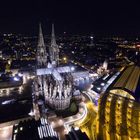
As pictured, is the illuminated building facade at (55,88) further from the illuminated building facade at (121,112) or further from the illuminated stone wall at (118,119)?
the illuminated stone wall at (118,119)

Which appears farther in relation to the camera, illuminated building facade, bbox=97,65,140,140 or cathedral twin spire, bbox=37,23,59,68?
cathedral twin spire, bbox=37,23,59,68

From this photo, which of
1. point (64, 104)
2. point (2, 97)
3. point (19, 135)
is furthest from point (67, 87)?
point (2, 97)

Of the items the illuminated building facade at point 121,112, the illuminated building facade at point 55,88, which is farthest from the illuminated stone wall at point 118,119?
the illuminated building facade at point 55,88

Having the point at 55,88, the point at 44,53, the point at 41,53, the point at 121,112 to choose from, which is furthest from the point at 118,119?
the point at 41,53

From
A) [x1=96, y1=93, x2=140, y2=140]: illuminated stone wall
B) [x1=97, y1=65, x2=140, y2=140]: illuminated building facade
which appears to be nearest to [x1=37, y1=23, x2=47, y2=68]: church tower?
[x1=97, y1=65, x2=140, y2=140]: illuminated building facade

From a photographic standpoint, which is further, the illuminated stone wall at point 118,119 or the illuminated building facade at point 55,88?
the illuminated building facade at point 55,88

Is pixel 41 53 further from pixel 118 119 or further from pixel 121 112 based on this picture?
pixel 118 119

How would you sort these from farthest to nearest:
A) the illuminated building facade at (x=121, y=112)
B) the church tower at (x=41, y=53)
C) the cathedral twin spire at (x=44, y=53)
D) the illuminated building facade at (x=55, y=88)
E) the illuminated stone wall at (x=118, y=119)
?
the cathedral twin spire at (x=44, y=53)
the church tower at (x=41, y=53)
the illuminated building facade at (x=55, y=88)
the illuminated building facade at (x=121, y=112)
the illuminated stone wall at (x=118, y=119)

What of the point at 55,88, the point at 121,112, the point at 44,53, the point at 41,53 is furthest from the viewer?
the point at 44,53

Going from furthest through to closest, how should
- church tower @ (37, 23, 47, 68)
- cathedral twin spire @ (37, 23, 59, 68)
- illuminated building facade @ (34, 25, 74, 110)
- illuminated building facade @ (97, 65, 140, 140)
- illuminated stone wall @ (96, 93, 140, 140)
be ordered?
cathedral twin spire @ (37, 23, 59, 68) → church tower @ (37, 23, 47, 68) → illuminated building facade @ (34, 25, 74, 110) → illuminated building facade @ (97, 65, 140, 140) → illuminated stone wall @ (96, 93, 140, 140)

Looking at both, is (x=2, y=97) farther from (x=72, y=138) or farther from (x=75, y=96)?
(x=72, y=138)

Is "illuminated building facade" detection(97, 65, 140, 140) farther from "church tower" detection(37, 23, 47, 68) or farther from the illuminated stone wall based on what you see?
"church tower" detection(37, 23, 47, 68)

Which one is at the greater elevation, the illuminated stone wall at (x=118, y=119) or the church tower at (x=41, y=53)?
the church tower at (x=41, y=53)
